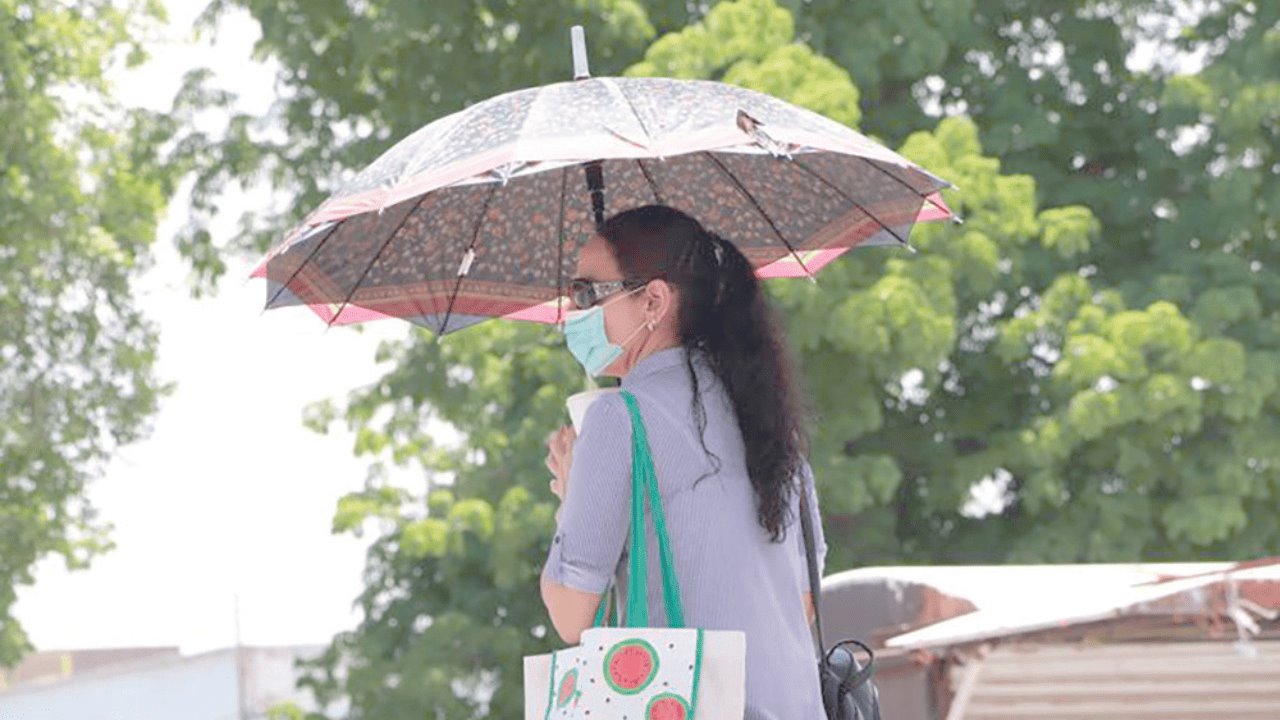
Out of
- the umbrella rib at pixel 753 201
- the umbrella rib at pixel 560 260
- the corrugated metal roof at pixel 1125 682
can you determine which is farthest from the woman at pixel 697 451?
the corrugated metal roof at pixel 1125 682

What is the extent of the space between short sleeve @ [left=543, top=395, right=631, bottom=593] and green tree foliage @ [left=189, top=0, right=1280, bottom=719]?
12.8 m

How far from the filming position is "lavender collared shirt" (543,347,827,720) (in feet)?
10.7

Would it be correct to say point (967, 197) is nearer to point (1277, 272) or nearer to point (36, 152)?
point (1277, 272)

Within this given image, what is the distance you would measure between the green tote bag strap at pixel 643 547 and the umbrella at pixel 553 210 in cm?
96

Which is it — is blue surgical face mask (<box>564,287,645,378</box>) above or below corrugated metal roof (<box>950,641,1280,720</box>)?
above

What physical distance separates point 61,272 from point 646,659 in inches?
918

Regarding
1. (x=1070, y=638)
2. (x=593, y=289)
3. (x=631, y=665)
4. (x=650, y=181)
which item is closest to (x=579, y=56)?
(x=650, y=181)

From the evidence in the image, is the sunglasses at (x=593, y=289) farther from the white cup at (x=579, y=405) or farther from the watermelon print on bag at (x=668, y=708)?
the watermelon print on bag at (x=668, y=708)

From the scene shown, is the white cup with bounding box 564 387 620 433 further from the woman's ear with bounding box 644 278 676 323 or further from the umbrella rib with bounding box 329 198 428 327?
the umbrella rib with bounding box 329 198 428 327

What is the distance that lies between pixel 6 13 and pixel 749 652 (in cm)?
2185

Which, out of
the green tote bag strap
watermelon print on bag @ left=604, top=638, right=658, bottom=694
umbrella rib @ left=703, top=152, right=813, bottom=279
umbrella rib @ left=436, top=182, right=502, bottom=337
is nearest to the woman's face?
the green tote bag strap

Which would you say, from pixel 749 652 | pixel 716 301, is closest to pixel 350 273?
pixel 716 301

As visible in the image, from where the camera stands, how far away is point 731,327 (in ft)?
11.6

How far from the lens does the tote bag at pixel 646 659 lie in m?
3.22
